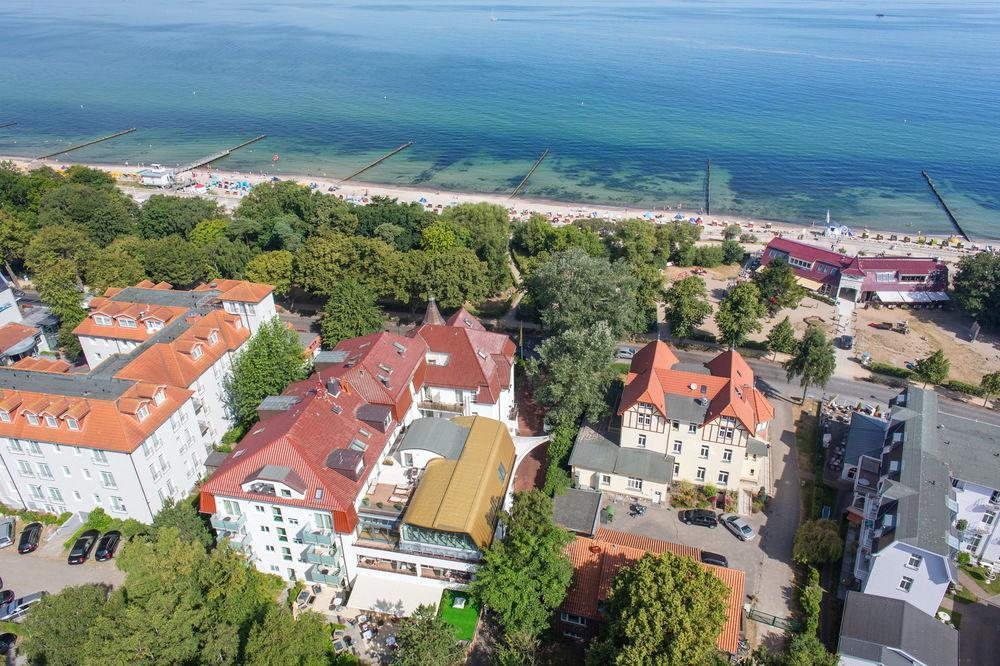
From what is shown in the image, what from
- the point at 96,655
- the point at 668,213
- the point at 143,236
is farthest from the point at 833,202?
the point at 96,655

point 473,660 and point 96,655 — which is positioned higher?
point 96,655

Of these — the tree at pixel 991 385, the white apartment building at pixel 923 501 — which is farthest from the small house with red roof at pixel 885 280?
the white apartment building at pixel 923 501

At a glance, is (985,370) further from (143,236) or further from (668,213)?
(143,236)

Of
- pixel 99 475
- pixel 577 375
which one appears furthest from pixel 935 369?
pixel 99 475

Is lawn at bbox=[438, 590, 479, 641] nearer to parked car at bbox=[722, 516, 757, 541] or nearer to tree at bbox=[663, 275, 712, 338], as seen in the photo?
parked car at bbox=[722, 516, 757, 541]

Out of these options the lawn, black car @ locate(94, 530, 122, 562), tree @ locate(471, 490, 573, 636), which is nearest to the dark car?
tree @ locate(471, 490, 573, 636)
